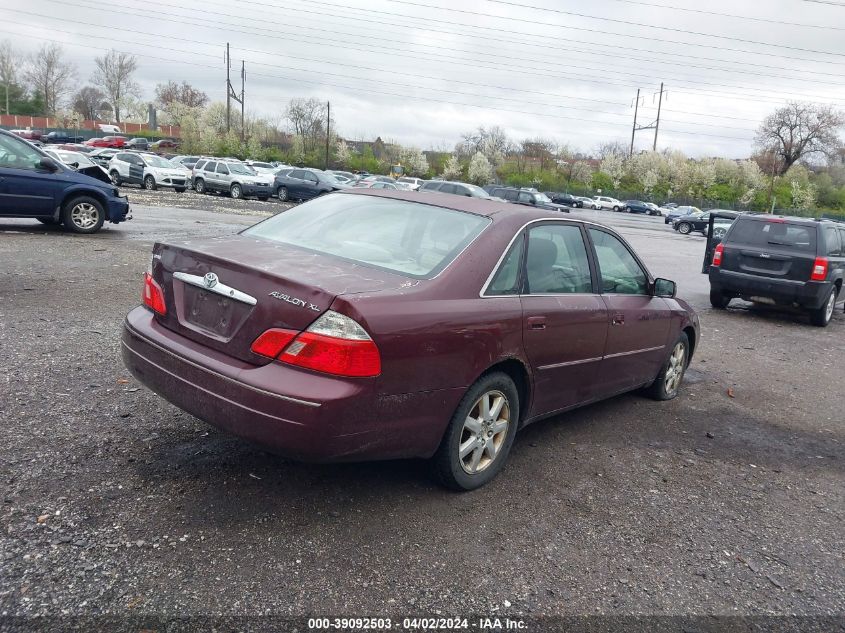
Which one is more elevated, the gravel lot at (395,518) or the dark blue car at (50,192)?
the dark blue car at (50,192)

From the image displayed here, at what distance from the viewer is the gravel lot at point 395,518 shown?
Result: 2803mm

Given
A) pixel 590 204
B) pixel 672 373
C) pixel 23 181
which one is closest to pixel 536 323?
pixel 672 373

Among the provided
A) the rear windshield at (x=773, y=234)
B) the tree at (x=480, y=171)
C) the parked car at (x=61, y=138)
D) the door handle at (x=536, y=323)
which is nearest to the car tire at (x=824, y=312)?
the rear windshield at (x=773, y=234)

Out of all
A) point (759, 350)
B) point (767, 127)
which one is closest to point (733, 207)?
point (767, 127)

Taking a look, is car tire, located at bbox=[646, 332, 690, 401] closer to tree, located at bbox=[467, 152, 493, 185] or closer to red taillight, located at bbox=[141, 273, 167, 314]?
red taillight, located at bbox=[141, 273, 167, 314]

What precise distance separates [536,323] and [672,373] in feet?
8.65

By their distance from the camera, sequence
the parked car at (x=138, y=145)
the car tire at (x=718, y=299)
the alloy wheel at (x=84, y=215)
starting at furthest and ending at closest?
the parked car at (x=138, y=145)
the alloy wheel at (x=84, y=215)
the car tire at (x=718, y=299)

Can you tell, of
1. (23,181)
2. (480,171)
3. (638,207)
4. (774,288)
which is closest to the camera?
(774,288)

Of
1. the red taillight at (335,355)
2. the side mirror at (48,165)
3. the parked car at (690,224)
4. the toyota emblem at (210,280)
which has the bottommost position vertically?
the parked car at (690,224)

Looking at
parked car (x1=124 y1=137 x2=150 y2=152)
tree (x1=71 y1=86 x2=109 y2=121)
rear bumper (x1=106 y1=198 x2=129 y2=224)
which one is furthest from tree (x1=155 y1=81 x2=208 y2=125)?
rear bumper (x1=106 y1=198 x2=129 y2=224)

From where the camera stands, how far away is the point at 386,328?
314cm

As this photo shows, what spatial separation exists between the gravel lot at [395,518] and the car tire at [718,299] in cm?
629

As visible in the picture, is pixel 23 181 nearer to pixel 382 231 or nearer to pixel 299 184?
pixel 382 231

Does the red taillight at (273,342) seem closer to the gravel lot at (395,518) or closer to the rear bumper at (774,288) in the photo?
the gravel lot at (395,518)
